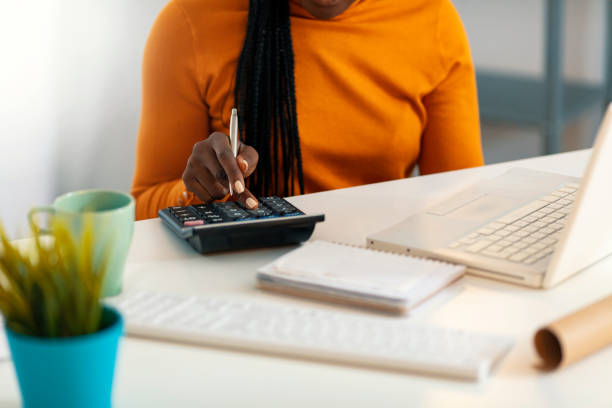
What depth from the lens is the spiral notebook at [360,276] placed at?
68 cm

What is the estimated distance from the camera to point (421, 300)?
69 cm

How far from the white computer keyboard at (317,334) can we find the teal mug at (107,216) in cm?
3

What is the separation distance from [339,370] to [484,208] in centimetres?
40

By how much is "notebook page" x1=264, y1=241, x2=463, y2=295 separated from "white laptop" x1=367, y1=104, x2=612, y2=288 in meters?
0.06

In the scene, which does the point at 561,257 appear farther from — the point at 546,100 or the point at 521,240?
the point at 546,100

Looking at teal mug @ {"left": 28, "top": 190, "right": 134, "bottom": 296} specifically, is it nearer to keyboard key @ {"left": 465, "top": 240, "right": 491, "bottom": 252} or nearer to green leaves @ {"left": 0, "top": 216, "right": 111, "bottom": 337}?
green leaves @ {"left": 0, "top": 216, "right": 111, "bottom": 337}

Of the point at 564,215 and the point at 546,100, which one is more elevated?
the point at 564,215

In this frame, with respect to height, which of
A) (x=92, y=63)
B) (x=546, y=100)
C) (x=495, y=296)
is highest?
(x=92, y=63)

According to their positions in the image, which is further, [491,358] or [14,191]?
[14,191]

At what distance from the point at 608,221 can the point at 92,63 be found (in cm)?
128

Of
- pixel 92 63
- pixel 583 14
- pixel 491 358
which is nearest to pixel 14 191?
pixel 92 63

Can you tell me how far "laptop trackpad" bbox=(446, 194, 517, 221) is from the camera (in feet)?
2.92

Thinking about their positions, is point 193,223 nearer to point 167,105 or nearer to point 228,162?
point 228,162

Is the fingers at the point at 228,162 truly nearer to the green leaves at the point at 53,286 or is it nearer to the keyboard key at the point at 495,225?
the keyboard key at the point at 495,225
